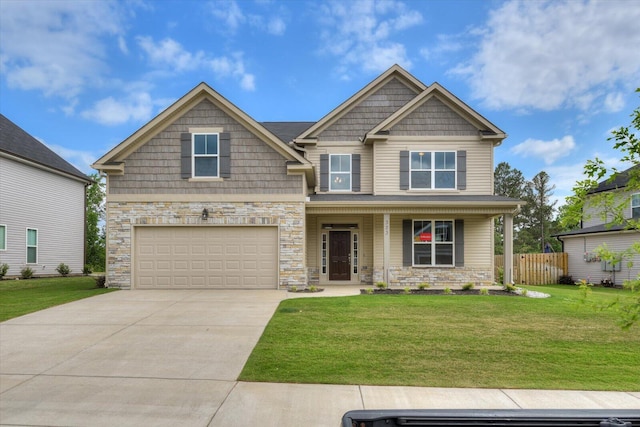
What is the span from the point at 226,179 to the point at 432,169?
7726mm

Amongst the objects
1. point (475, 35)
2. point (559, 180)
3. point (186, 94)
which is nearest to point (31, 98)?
point (186, 94)

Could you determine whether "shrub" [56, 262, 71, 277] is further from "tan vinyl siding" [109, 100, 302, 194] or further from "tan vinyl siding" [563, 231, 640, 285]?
"tan vinyl siding" [563, 231, 640, 285]

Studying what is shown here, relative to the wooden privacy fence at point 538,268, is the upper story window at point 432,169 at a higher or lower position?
higher

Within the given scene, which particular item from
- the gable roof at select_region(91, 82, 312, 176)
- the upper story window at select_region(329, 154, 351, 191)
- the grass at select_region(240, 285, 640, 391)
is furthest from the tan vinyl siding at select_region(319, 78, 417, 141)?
the grass at select_region(240, 285, 640, 391)

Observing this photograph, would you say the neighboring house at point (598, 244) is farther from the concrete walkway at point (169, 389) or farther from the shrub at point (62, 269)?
the shrub at point (62, 269)

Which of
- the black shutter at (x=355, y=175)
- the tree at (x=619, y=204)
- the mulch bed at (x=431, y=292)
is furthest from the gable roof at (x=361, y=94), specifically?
the tree at (x=619, y=204)

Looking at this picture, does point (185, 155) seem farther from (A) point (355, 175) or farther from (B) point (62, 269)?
(B) point (62, 269)

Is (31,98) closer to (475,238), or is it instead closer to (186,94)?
(186,94)

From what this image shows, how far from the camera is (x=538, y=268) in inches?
780

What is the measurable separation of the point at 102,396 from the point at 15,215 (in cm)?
1709

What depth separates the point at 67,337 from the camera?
270 inches

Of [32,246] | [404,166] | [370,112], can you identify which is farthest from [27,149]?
[404,166]

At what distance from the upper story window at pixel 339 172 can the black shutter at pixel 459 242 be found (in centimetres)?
440

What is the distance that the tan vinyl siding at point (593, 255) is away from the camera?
17.6 meters
